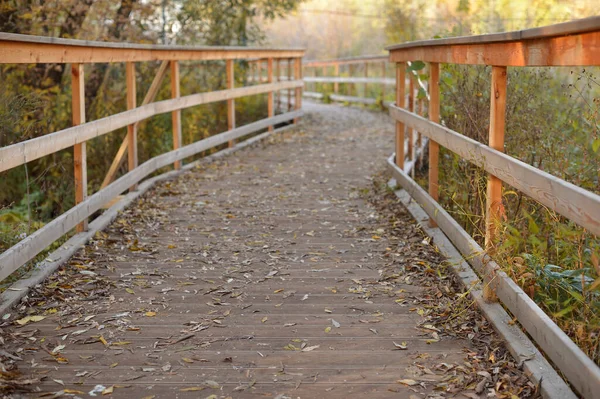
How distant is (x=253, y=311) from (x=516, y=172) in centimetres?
167

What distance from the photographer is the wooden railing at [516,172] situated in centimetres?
292

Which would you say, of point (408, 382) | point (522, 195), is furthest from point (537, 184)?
point (522, 195)

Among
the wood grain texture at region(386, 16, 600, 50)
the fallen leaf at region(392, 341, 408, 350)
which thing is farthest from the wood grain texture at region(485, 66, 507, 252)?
the fallen leaf at region(392, 341, 408, 350)

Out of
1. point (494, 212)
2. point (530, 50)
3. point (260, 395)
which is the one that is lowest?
point (260, 395)

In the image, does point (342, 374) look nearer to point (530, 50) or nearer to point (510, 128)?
point (530, 50)

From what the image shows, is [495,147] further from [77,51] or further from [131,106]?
[131,106]

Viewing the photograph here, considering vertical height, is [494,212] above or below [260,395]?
above

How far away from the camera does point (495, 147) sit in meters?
4.24

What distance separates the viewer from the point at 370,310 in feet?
14.7

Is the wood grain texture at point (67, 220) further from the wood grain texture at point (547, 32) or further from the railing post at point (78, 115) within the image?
the wood grain texture at point (547, 32)

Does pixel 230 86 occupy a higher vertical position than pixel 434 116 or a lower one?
higher

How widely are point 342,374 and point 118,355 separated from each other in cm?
109

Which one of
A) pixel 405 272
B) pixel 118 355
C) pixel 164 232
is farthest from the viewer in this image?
pixel 164 232

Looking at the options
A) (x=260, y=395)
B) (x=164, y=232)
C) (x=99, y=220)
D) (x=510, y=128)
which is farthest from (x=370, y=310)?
(x=99, y=220)
